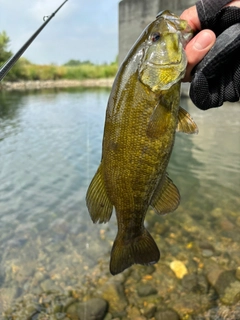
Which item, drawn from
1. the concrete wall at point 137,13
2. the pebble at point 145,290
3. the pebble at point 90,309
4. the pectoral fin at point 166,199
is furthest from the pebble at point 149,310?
the concrete wall at point 137,13

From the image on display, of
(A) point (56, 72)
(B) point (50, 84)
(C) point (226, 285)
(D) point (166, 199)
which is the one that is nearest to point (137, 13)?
(C) point (226, 285)

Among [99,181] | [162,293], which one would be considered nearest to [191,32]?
[99,181]

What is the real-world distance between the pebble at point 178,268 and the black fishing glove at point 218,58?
3.04m

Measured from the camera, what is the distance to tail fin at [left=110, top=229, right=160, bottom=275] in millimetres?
2098

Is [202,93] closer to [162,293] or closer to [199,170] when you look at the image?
[162,293]

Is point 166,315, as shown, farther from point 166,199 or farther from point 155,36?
point 155,36

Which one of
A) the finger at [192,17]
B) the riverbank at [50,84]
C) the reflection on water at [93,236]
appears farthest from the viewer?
the riverbank at [50,84]

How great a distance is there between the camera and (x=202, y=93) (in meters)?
2.12

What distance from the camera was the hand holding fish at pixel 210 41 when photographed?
6.17ft

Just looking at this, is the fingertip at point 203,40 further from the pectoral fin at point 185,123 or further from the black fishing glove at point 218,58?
the pectoral fin at point 185,123

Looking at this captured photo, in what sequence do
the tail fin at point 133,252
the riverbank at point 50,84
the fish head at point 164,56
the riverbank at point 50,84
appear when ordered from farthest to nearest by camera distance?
the riverbank at point 50,84
the riverbank at point 50,84
the tail fin at point 133,252
the fish head at point 164,56

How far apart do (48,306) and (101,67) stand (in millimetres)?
47353

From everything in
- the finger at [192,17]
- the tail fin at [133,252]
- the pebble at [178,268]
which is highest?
the finger at [192,17]

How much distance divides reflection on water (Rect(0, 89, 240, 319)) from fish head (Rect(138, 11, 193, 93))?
3138 millimetres
